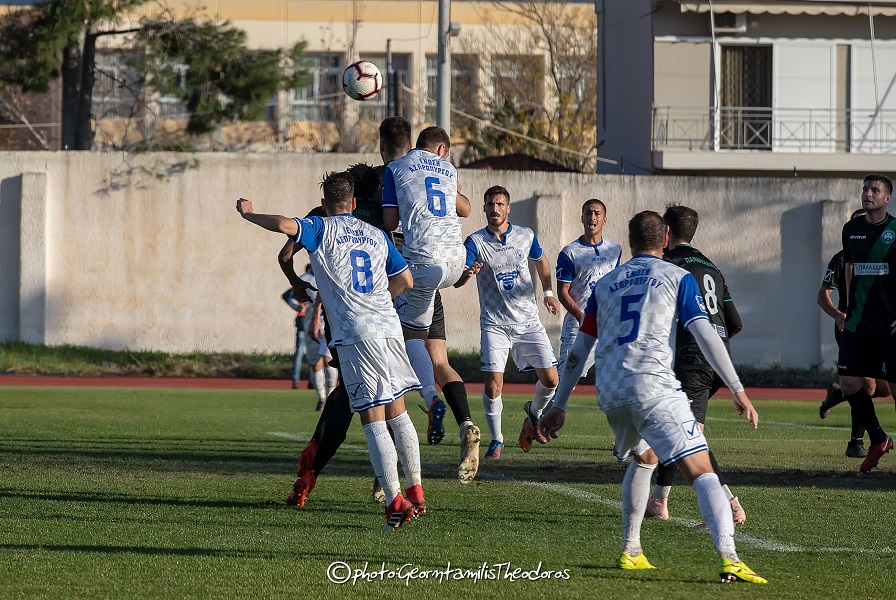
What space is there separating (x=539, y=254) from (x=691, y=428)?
611 cm

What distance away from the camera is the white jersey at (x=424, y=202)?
825 cm

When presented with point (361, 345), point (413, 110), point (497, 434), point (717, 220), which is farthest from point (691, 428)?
point (413, 110)

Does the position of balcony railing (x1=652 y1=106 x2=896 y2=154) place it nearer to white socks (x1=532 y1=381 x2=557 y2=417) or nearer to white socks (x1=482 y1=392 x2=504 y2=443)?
white socks (x1=532 y1=381 x2=557 y2=417)

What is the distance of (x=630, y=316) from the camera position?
563 cm

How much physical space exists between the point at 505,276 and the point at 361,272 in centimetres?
458

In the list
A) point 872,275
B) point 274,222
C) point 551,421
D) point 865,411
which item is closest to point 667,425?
point 551,421

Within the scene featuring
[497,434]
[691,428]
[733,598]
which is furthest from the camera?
[497,434]

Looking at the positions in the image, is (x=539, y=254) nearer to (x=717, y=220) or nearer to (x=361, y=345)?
(x=361, y=345)

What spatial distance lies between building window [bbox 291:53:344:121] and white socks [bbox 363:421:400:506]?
34.7m

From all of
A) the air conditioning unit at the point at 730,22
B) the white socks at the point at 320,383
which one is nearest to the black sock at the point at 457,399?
the white socks at the point at 320,383

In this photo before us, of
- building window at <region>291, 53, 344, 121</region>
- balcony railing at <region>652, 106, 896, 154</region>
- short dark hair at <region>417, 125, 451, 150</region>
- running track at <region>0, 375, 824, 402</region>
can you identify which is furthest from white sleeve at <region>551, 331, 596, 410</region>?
building window at <region>291, 53, 344, 121</region>

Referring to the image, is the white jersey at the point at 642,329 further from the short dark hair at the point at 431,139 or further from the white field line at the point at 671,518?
the short dark hair at the point at 431,139

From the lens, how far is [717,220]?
24.5 meters

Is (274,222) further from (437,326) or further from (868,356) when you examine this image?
(868,356)
